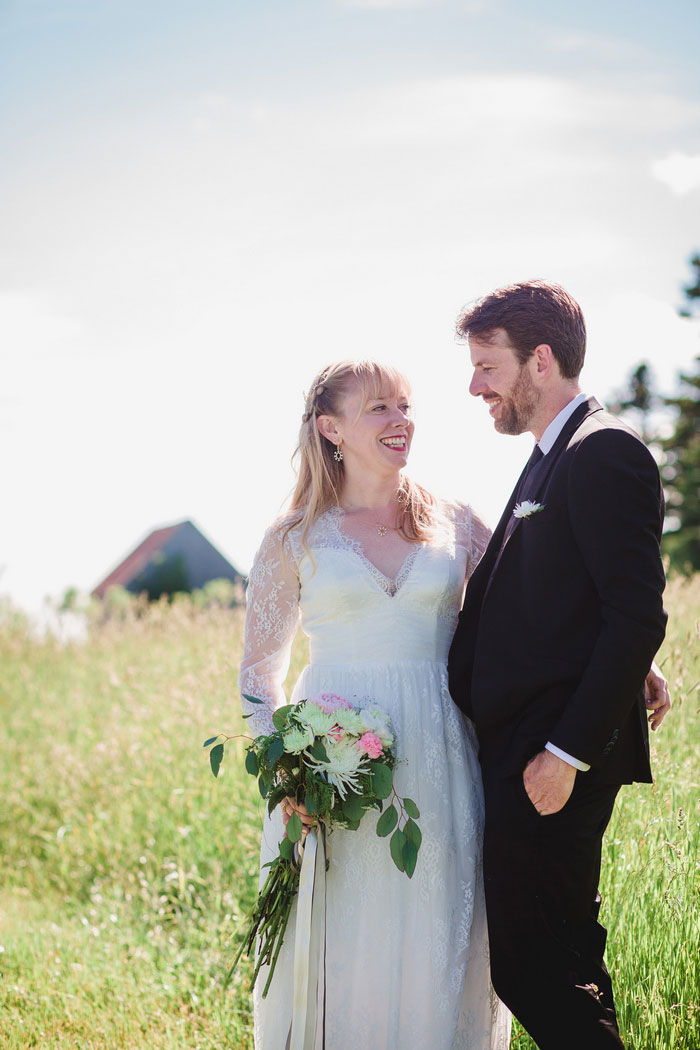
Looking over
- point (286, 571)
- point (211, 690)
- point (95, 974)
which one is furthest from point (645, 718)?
point (211, 690)

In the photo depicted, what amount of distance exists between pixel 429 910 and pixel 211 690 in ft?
10.1

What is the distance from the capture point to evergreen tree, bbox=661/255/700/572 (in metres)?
23.0

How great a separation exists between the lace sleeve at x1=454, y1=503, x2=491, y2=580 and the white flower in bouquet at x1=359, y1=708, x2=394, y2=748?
763 millimetres

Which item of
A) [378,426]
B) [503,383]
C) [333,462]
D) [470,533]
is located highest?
[503,383]

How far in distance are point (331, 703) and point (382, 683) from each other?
33cm

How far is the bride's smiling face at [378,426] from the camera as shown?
3.41m

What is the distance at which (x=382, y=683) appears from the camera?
319 cm

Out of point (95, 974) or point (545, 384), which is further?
point (95, 974)

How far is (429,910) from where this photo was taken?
9.66 feet

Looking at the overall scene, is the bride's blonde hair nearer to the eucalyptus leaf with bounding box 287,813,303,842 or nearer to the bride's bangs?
the bride's bangs

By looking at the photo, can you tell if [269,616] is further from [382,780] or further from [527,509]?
[527,509]

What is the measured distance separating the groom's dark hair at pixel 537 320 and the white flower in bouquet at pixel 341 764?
1.35m

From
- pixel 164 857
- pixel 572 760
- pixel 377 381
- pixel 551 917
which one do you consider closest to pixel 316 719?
pixel 572 760

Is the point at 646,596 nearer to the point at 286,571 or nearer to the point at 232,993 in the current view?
the point at 286,571
